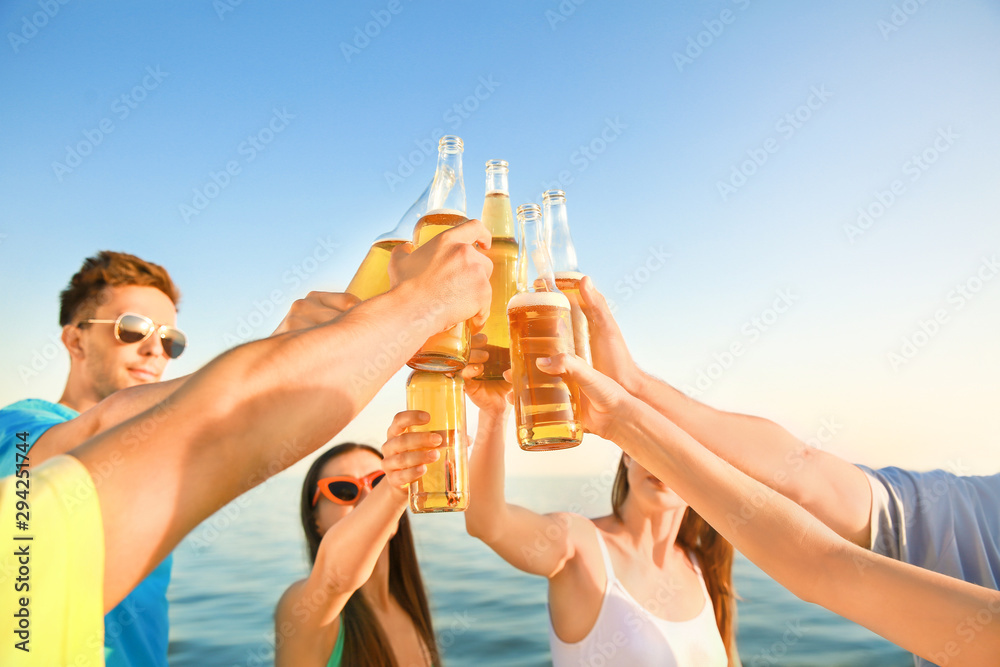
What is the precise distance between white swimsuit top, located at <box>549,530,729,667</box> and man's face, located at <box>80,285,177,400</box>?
2.74m

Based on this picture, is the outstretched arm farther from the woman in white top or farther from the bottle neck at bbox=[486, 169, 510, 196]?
the bottle neck at bbox=[486, 169, 510, 196]

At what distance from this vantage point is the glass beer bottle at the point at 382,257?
6.68 feet

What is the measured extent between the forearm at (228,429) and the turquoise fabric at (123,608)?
1817 mm

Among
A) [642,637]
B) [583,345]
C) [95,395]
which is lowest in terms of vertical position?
[642,637]

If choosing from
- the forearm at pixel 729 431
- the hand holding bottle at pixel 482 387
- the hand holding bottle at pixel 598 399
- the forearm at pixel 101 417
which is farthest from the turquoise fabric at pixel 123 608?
the forearm at pixel 729 431

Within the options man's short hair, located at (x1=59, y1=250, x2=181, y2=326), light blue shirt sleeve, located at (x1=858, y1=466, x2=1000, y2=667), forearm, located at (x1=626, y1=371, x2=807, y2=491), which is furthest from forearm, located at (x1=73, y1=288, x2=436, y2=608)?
man's short hair, located at (x1=59, y1=250, x2=181, y2=326)

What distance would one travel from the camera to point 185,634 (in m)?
8.61

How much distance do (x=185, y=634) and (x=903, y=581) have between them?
9.33m

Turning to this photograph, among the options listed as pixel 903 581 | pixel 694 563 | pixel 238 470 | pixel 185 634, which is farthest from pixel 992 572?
pixel 185 634

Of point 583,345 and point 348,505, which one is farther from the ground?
point 583,345

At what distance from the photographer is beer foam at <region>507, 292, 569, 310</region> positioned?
6.35ft

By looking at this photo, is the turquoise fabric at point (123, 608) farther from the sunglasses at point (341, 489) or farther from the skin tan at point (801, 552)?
the skin tan at point (801, 552)

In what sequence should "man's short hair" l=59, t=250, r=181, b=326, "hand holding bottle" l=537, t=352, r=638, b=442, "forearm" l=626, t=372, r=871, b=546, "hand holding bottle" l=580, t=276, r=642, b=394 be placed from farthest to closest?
"man's short hair" l=59, t=250, r=181, b=326 → "hand holding bottle" l=580, t=276, r=642, b=394 → "forearm" l=626, t=372, r=871, b=546 → "hand holding bottle" l=537, t=352, r=638, b=442

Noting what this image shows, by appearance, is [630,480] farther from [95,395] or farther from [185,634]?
[185,634]
